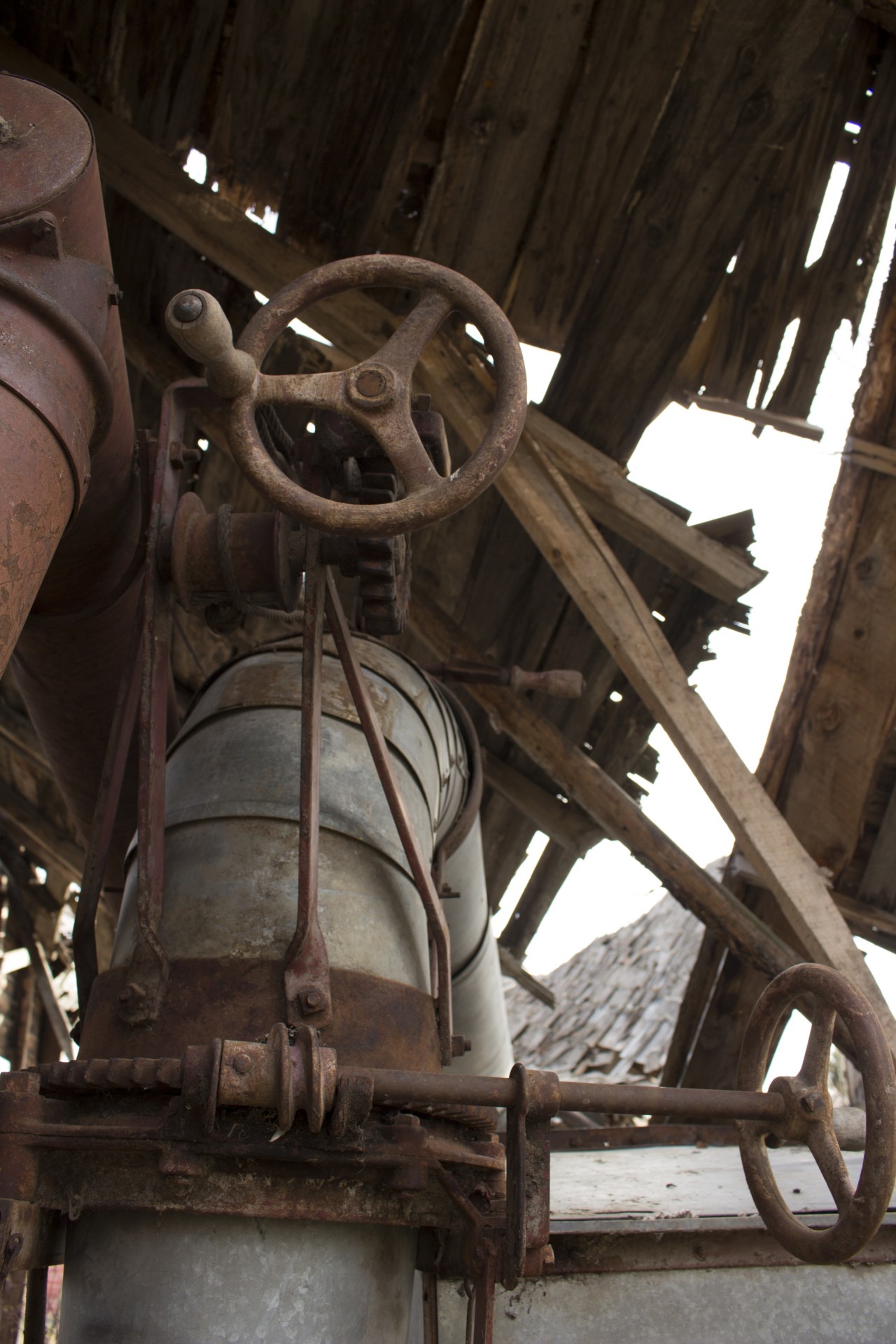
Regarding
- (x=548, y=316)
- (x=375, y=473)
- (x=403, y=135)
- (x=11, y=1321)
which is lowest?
(x=11, y=1321)

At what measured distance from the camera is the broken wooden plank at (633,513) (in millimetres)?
3166

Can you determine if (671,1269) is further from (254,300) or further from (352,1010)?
(254,300)

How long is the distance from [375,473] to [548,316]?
201 cm

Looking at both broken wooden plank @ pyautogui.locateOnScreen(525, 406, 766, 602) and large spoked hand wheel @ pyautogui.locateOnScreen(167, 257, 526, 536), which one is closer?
large spoked hand wheel @ pyautogui.locateOnScreen(167, 257, 526, 536)

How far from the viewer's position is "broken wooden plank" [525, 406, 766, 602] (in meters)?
3.17

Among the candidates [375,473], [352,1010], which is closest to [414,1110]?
[352,1010]

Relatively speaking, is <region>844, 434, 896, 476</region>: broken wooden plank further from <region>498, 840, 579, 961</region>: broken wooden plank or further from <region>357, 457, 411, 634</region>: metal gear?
<region>357, 457, 411, 634</region>: metal gear

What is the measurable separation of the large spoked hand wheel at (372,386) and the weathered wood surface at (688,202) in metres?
1.86

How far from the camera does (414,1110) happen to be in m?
1.46

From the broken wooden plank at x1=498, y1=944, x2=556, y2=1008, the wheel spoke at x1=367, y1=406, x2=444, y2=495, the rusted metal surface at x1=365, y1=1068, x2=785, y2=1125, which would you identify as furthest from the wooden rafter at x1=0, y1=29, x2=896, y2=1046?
the broken wooden plank at x1=498, y1=944, x2=556, y2=1008

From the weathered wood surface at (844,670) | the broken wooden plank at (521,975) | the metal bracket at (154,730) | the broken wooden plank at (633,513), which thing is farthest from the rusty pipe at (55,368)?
the broken wooden plank at (521,975)

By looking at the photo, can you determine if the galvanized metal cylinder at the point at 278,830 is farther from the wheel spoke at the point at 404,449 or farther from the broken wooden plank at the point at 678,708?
the broken wooden plank at the point at 678,708

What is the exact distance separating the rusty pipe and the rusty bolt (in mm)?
421

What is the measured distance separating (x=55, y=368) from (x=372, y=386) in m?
0.47
